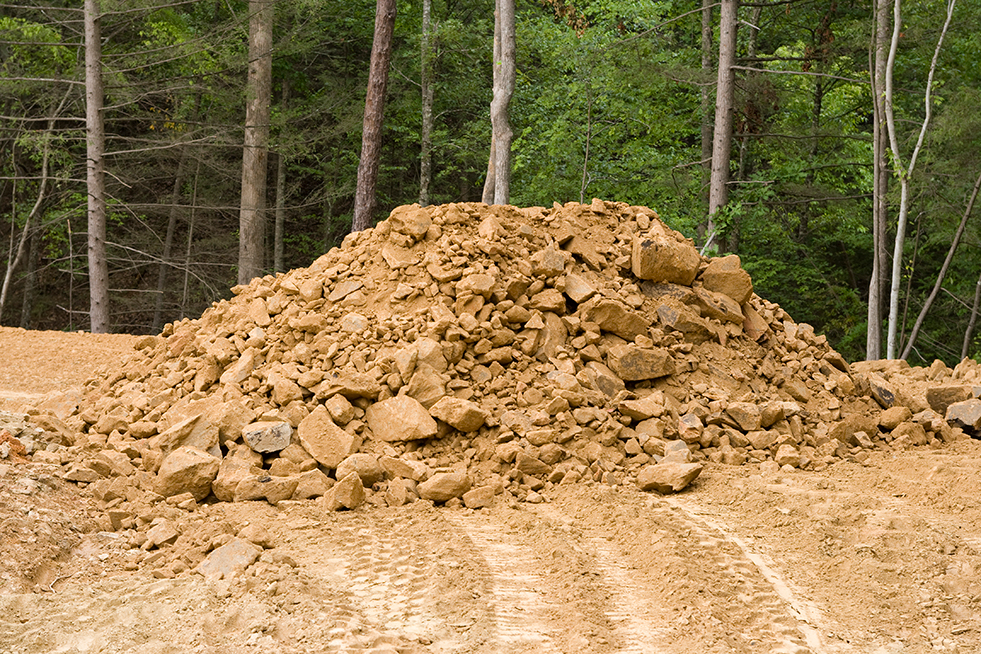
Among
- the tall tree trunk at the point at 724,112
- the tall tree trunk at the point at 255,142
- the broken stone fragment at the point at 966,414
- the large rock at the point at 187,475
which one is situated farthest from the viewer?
the tall tree trunk at the point at 255,142

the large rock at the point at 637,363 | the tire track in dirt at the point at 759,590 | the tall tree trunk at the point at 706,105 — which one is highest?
the tall tree trunk at the point at 706,105

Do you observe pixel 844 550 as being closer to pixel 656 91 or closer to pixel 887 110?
pixel 887 110

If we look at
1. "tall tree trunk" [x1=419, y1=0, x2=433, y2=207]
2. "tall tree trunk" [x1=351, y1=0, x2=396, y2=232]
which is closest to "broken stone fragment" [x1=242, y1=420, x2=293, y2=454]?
"tall tree trunk" [x1=351, y1=0, x2=396, y2=232]

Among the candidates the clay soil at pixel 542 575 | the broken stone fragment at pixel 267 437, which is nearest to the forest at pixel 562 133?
the clay soil at pixel 542 575

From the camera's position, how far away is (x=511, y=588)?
3.98 m

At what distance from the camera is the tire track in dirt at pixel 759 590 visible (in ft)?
11.6

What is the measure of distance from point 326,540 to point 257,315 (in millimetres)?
3119

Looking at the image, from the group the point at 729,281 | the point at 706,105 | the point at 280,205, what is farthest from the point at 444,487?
the point at 280,205

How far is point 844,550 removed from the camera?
14.7 feet

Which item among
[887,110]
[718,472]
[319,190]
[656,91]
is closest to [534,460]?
[718,472]

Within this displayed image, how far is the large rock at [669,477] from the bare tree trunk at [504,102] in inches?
306

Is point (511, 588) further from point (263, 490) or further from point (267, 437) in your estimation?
point (267, 437)

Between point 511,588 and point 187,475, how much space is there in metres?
2.50

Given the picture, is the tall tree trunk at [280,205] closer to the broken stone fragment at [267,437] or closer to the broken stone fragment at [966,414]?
the broken stone fragment at [267,437]
